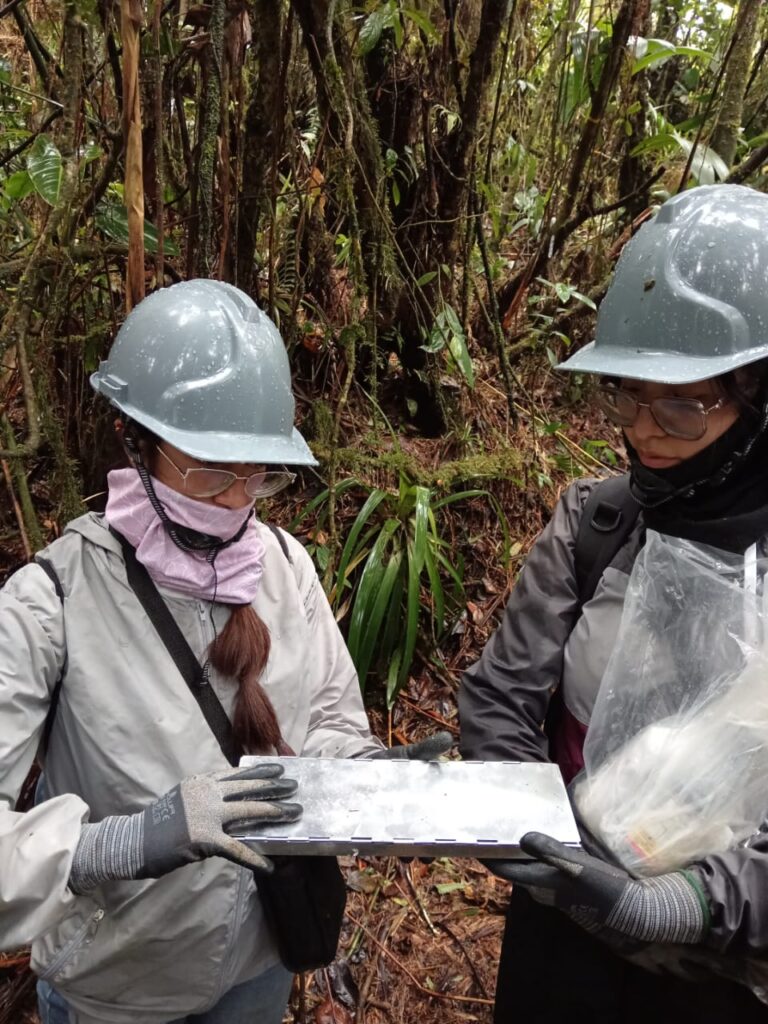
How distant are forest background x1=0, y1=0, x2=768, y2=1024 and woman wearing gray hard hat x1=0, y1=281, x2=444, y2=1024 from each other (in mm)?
622

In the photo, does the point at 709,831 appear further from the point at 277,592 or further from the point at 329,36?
the point at 329,36

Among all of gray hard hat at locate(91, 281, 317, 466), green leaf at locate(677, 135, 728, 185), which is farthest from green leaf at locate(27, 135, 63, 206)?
green leaf at locate(677, 135, 728, 185)

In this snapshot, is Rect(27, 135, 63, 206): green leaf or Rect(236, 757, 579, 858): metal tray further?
Rect(27, 135, 63, 206): green leaf

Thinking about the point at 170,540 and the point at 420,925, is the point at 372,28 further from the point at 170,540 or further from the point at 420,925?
the point at 420,925

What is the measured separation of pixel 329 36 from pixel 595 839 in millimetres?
2405

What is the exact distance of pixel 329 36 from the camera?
224 centimetres

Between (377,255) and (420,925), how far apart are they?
8.39ft

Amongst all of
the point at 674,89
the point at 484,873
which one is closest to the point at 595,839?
the point at 484,873

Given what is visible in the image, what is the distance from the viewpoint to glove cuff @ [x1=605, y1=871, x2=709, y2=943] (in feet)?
3.67

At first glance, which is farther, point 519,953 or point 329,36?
point 329,36

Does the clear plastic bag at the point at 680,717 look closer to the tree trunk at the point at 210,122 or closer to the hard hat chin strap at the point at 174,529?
the hard hat chin strap at the point at 174,529

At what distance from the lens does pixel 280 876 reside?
1.29 m

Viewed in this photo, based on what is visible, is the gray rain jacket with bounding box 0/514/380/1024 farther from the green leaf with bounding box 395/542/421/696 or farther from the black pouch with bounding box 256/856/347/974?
the green leaf with bounding box 395/542/421/696

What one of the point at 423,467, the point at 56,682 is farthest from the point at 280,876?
the point at 423,467
